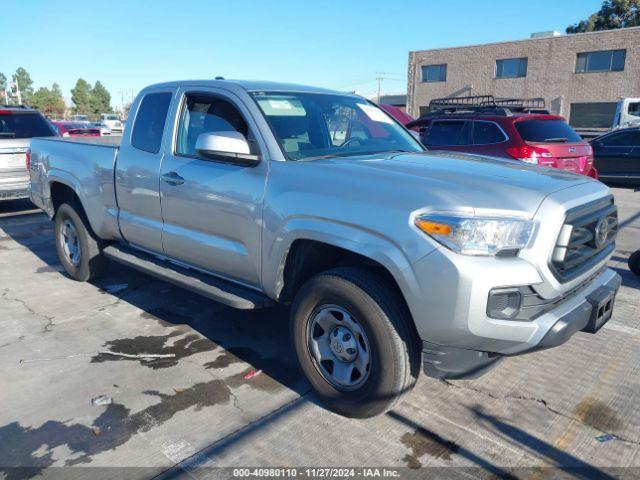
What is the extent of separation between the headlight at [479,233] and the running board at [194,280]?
1437mm

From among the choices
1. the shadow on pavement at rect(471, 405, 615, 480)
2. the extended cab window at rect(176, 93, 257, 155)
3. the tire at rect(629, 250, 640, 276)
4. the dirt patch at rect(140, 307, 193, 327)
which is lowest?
the shadow on pavement at rect(471, 405, 615, 480)

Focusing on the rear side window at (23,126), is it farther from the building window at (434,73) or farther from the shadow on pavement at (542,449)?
the building window at (434,73)

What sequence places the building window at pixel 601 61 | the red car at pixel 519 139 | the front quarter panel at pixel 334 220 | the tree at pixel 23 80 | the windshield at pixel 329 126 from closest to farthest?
the front quarter panel at pixel 334 220 → the windshield at pixel 329 126 → the red car at pixel 519 139 → the building window at pixel 601 61 → the tree at pixel 23 80

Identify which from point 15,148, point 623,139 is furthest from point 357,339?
point 623,139

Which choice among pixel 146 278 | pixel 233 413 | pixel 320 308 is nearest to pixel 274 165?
pixel 320 308

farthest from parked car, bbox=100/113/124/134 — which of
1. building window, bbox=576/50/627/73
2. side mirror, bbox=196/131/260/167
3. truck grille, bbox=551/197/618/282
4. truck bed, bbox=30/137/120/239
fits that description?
building window, bbox=576/50/627/73

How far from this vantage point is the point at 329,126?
404 centimetres

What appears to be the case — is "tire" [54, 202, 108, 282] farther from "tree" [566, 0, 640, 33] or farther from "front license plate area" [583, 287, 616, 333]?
"tree" [566, 0, 640, 33]

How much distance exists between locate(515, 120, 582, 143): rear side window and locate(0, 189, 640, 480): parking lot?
451 centimetres

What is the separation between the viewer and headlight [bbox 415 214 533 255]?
8.45ft

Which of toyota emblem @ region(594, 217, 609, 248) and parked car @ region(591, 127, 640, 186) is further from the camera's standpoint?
parked car @ region(591, 127, 640, 186)

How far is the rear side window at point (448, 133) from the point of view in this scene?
9211 mm

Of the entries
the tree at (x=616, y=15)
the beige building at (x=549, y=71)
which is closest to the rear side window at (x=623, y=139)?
the beige building at (x=549, y=71)

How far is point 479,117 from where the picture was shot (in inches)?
357
